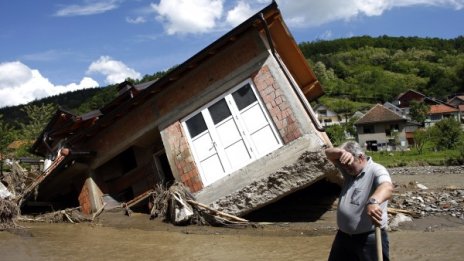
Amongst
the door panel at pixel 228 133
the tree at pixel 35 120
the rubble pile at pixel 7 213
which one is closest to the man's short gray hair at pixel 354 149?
the door panel at pixel 228 133

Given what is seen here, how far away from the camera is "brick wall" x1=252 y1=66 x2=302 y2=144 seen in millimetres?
11141

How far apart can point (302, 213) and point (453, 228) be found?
12.6 feet

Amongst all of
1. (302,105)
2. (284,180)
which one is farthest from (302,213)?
(302,105)

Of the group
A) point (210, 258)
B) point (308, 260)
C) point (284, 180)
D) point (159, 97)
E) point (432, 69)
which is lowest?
point (308, 260)

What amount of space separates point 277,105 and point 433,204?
5663 mm

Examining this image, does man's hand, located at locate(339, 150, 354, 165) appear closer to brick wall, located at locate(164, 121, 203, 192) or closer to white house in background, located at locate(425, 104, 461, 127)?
brick wall, located at locate(164, 121, 203, 192)

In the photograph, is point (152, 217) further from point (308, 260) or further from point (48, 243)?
point (308, 260)

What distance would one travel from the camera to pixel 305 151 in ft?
34.9

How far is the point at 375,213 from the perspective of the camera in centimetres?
410

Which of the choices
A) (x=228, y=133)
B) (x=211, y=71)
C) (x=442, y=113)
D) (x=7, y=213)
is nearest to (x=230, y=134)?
(x=228, y=133)

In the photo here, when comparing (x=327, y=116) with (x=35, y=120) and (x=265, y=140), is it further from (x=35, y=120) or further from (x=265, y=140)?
(x=265, y=140)

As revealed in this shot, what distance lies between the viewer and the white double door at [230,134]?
38.0 feet

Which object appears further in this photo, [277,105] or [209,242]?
[277,105]

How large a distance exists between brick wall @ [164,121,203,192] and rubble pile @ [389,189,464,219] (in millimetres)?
5723
